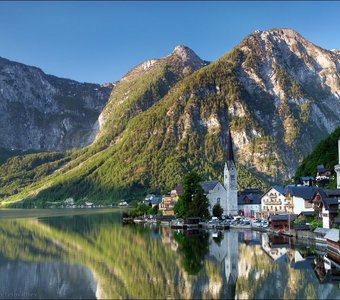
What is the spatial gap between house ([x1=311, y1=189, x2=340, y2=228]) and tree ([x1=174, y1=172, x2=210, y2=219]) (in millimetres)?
38431

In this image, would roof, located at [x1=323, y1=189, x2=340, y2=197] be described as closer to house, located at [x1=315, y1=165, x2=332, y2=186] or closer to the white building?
house, located at [x1=315, y1=165, x2=332, y2=186]

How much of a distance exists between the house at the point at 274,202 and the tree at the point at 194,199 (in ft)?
55.3

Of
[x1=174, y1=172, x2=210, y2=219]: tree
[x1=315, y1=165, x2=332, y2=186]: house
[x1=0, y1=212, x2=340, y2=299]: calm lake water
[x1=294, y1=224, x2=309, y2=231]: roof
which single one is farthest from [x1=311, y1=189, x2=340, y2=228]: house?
[x1=174, y1=172, x2=210, y2=219]: tree

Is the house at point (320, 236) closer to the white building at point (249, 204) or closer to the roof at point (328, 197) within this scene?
the roof at point (328, 197)

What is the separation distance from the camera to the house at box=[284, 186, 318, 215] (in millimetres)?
112738

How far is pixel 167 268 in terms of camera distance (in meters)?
65.6

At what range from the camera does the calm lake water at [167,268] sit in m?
52.3

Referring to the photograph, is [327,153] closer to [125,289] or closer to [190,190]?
[190,190]

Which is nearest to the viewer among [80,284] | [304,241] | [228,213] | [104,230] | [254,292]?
[254,292]

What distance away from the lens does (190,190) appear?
130 meters

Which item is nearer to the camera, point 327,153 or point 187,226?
point 187,226

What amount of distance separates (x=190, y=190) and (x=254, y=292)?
79136mm

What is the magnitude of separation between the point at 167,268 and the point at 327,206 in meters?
34.4

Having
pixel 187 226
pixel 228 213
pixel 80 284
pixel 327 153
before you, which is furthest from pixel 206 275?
pixel 327 153
